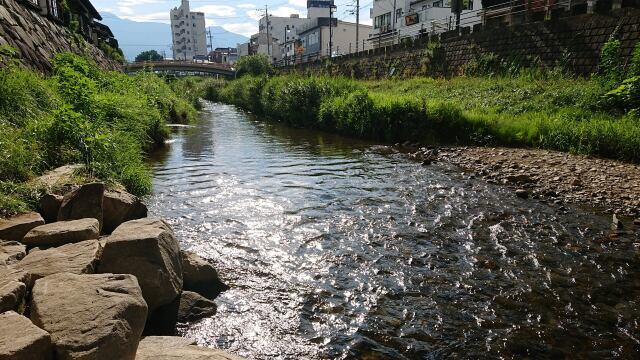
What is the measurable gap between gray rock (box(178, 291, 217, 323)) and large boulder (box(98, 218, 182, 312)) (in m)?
0.23

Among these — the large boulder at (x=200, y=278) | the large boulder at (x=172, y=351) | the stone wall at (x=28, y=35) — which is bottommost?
the large boulder at (x=200, y=278)

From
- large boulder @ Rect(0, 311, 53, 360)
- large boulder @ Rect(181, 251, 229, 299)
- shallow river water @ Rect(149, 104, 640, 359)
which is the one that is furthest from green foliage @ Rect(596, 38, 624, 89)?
large boulder @ Rect(0, 311, 53, 360)

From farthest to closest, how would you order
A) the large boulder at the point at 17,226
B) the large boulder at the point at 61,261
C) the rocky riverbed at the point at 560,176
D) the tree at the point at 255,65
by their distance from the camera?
the tree at the point at 255,65, the rocky riverbed at the point at 560,176, the large boulder at the point at 17,226, the large boulder at the point at 61,261

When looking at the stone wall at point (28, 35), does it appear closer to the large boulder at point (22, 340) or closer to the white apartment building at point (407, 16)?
the large boulder at point (22, 340)

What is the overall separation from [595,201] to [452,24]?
33553mm

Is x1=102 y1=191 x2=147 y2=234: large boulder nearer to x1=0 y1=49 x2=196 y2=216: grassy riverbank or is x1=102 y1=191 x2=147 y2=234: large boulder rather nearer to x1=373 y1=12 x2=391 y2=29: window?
x1=0 y1=49 x2=196 y2=216: grassy riverbank

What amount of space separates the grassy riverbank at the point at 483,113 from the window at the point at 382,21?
3895 cm

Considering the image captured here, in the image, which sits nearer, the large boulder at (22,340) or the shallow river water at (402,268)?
the large boulder at (22,340)

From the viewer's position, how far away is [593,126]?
46.4 feet

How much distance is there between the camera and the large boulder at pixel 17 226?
5.29 m

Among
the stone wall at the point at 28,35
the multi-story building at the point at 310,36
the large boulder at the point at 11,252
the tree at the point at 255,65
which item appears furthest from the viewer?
the multi-story building at the point at 310,36

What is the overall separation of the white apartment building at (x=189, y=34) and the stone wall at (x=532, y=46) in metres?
125

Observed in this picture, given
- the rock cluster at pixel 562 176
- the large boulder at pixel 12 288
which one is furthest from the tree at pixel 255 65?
the large boulder at pixel 12 288

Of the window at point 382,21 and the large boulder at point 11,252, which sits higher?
the window at point 382,21
